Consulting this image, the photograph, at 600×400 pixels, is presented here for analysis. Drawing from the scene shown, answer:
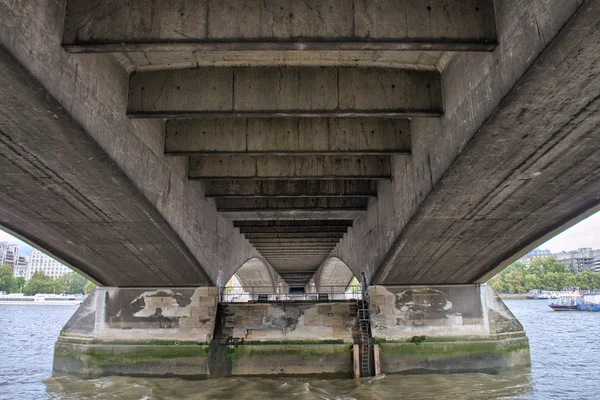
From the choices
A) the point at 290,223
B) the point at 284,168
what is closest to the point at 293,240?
the point at 290,223

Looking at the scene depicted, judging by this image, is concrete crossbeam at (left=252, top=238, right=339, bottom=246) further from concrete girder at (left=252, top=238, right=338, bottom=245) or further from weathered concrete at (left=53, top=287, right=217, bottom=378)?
weathered concrete at (left=53, top=287, right=217, bottom=378)

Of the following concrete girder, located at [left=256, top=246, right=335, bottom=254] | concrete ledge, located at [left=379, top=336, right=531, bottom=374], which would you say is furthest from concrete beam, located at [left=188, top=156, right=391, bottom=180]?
concrete girder, located at [left=256, top=246, right=335, bottom=254]

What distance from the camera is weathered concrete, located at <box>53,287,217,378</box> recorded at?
1569cm

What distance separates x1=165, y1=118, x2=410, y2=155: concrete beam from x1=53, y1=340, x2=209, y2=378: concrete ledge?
28.0 ft

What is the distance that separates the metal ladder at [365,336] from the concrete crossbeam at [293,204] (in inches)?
151

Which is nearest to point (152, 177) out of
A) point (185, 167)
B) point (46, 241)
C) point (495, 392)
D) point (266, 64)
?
point (185, 167)

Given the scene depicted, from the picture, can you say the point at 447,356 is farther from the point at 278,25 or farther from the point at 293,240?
the point at 278,25

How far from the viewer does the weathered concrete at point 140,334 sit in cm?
1569

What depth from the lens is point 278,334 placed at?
53.9ft

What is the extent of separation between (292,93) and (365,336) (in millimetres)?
10817

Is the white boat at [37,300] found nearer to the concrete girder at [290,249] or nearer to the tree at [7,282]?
the tree at [7,282]

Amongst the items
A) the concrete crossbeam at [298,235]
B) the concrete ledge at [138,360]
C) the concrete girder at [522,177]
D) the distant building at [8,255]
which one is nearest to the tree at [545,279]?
the concrete crossbeam at [298,235]

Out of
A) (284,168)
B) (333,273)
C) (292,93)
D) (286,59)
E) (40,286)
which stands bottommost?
(333,273)

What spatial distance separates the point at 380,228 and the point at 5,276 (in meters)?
124
